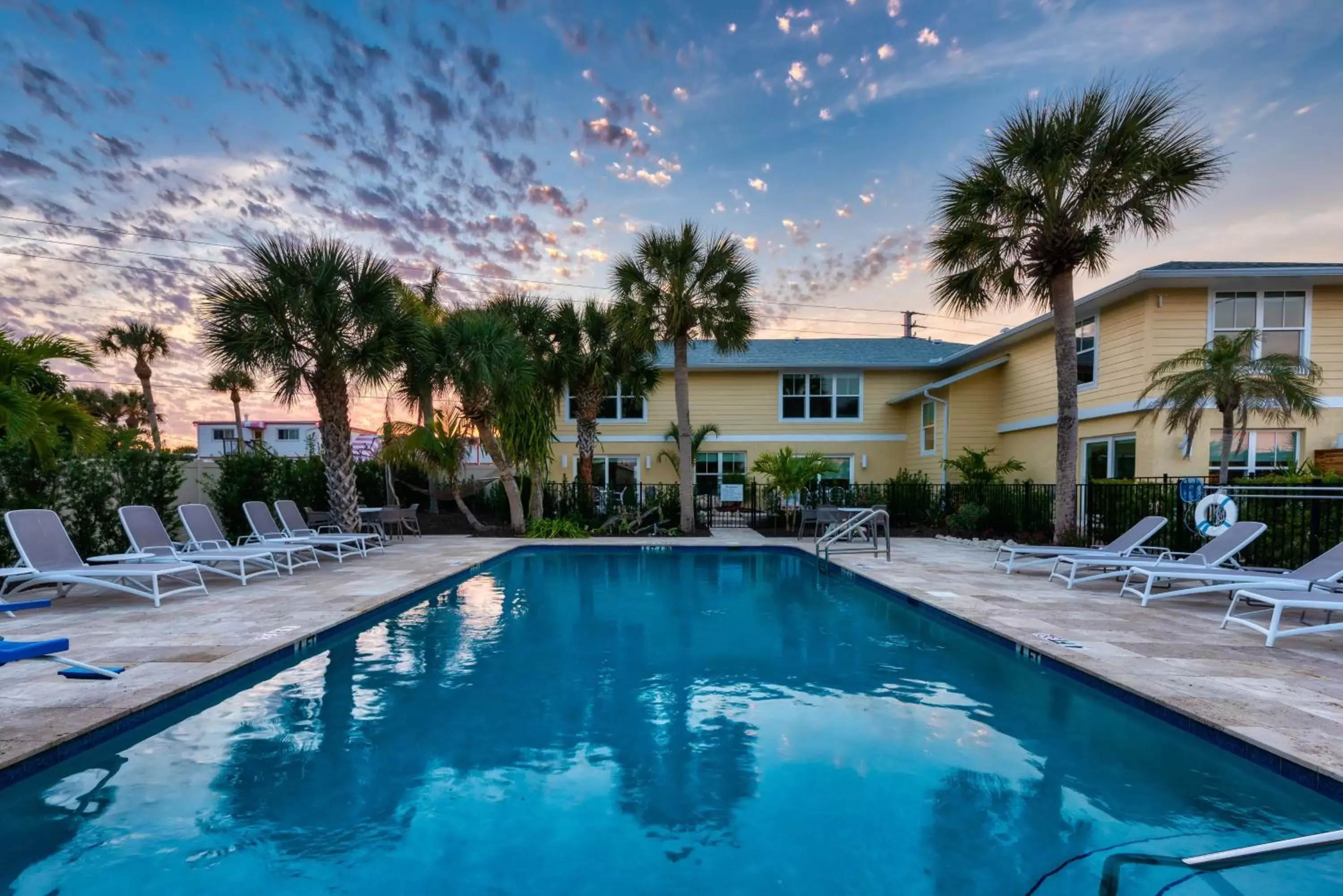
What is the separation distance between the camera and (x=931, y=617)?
7.32 metres

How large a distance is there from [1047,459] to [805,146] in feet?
32.5

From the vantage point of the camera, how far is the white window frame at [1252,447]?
12539 mm

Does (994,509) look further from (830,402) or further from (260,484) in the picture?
(260,484)

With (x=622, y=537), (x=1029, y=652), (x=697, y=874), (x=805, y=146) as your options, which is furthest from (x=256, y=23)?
(x=1029, y=652)

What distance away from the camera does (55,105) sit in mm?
10352

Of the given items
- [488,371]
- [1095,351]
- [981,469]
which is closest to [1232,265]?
[1095,351]

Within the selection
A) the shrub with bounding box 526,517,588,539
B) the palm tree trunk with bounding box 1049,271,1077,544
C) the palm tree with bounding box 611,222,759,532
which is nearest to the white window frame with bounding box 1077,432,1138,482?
the palm tree trunk with bounding box 1049,271,1077,544

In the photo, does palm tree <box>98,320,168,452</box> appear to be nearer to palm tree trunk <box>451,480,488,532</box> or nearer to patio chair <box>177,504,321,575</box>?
palm tree trunk <box>451,480,488,532</box>

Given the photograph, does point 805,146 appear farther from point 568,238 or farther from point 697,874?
point 697,874

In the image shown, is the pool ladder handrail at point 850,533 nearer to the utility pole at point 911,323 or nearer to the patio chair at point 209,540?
the patio chair at point 209,540

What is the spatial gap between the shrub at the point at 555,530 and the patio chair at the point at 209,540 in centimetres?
562

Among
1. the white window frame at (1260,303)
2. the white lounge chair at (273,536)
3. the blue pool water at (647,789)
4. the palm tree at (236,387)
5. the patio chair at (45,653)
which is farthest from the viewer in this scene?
the palm tree at (236,387)

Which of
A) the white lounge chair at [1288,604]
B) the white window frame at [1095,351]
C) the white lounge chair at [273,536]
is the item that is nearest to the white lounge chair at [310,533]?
the white lounge chair at [273,536]

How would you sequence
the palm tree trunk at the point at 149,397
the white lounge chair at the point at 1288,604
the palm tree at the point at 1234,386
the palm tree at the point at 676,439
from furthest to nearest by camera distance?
the palm tree trunk at the point at 149,397
the palm tree at the point at 676,439
the palm tree at the point at 1234,386
the white lounge chair at the point at 1288,604
